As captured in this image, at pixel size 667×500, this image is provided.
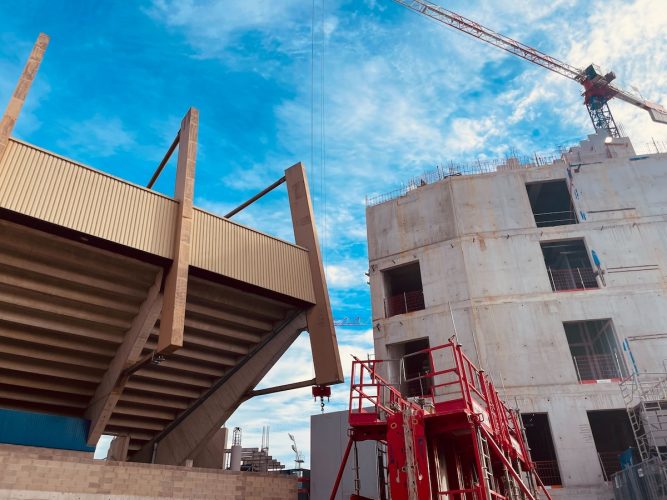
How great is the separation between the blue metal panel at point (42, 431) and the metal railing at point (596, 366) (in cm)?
2144

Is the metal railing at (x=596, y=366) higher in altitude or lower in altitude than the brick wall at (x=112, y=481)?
higher

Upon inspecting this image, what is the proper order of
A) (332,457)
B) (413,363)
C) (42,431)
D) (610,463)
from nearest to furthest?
(42,431) < (610,463) < (332,457) < (413,363)

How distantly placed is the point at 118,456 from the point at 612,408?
1986 centimetres

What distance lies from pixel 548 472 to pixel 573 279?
10087mm

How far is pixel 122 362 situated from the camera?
14.6 m

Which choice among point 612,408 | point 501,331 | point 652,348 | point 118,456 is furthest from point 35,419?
point 652,348

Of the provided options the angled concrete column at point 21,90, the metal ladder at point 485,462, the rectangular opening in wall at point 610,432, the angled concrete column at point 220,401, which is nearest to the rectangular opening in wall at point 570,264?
the rectangular opening in wall at point 610,432

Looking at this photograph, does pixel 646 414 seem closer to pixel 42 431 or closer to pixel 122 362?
pixel 122 362

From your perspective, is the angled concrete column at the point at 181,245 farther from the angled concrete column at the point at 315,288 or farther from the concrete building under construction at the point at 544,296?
the concrete building under construction at the point at 544,296

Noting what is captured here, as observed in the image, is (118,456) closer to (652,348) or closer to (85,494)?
(85,494)

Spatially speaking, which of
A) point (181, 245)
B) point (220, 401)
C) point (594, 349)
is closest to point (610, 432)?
point (594, 349)

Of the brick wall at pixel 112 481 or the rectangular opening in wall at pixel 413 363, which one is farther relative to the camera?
the rectangular opening in wall at pixel 413 363

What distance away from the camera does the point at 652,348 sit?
2147 centimetres

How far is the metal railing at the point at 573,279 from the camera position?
87.6ft
